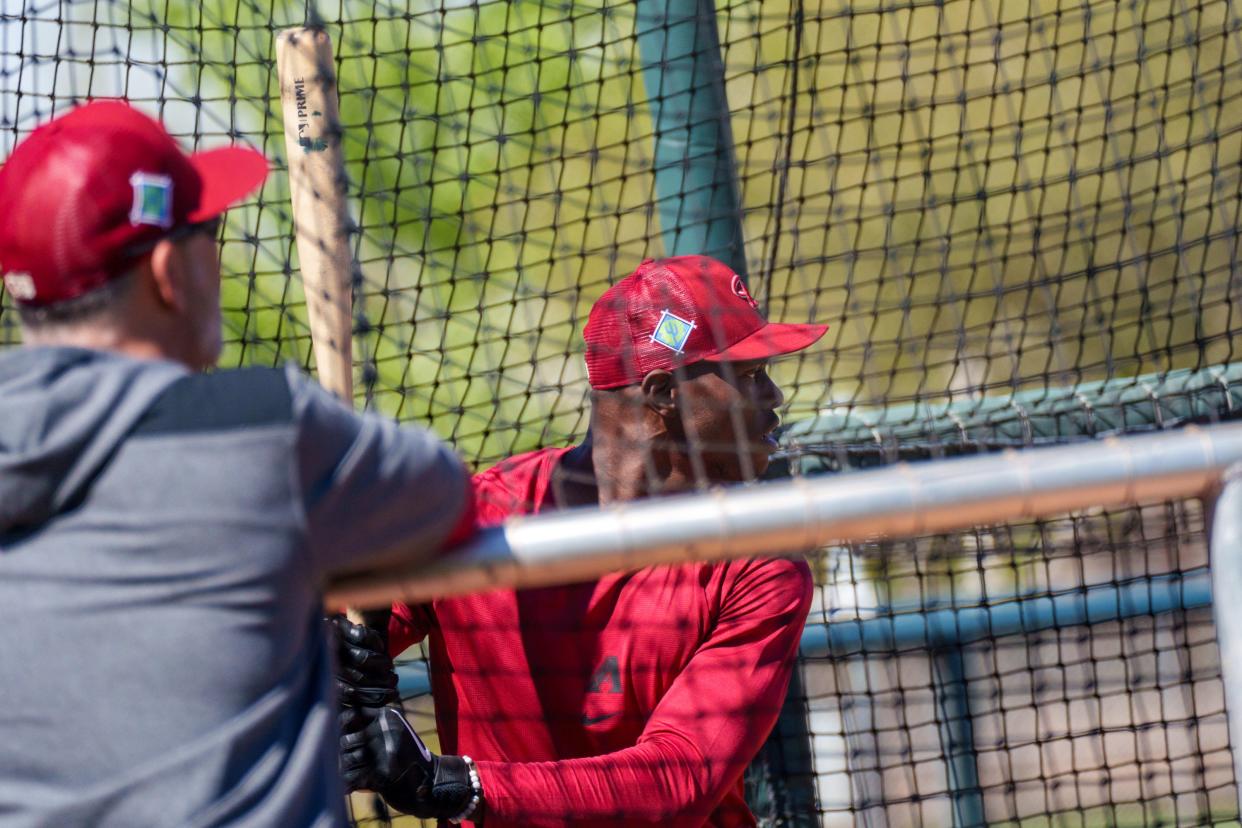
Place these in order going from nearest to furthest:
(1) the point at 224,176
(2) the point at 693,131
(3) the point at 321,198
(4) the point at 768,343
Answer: (1) the point at 224,176 → (3) the point at 321,198 → (4) the point at 768,343 → (2) the point at 693,131

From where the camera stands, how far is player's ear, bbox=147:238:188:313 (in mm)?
1283

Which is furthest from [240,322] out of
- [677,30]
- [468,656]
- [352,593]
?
[352,593]

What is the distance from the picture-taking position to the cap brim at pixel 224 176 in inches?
52.7

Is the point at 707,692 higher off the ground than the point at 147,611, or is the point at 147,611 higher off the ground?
the point at 147,611

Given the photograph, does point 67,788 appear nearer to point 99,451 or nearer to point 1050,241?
point 99,451

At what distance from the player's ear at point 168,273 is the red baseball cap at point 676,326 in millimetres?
1132

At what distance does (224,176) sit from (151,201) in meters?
0.13

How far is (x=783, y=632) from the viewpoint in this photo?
2156 mm

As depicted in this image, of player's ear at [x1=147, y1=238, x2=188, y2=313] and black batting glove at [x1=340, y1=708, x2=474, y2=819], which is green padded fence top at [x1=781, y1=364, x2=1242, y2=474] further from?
player's ear at [x1=147, y1=238, x2=188, y2=313]

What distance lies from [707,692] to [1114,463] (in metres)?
0.81

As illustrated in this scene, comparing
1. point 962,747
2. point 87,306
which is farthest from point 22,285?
point 962,747

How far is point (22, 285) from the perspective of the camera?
1260mm

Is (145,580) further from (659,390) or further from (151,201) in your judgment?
(659,390)

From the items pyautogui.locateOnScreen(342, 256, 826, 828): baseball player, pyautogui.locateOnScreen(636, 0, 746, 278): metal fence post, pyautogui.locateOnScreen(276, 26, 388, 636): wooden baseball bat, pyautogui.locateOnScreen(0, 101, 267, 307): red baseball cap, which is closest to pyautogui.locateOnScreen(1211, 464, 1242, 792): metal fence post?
pyautogui.locateOnScreen(342, 256, 826, 828): baseball player
